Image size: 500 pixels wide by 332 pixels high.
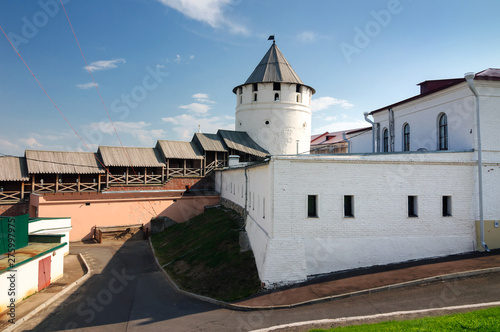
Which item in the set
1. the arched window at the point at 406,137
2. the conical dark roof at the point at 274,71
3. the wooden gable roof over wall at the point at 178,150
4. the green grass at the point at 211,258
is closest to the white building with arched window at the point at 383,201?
the green grass at the point at 211,258

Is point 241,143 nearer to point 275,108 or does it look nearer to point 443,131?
point 275,108

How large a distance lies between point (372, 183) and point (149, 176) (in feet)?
59.2

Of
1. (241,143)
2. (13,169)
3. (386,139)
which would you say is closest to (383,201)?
(386,139)

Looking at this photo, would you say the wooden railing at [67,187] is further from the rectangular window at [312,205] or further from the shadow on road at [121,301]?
the rectangular window at [312,205]

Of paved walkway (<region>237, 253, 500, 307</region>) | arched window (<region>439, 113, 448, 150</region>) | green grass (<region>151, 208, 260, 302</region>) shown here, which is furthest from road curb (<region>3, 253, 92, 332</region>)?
arched window (<region>439, 113, 448, 150</region>)

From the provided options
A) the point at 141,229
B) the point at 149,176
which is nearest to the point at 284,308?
the point at 141,229

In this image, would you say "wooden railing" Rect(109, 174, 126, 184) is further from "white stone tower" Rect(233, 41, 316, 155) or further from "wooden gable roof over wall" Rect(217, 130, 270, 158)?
"white stone tower" Rect(233, 41, 316, 155)

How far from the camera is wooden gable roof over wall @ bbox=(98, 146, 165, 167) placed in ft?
80.3

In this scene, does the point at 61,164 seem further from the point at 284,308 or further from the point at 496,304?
the point at 496,304

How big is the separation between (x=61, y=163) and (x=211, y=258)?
1484 centimetres

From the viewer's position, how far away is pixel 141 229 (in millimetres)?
23281

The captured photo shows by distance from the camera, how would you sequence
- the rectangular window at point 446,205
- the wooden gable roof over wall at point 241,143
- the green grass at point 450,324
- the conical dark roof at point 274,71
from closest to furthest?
1. the green grass at point 450,324
2. the rectangular window at point 446,205
3. the wooden gable roof over wall at point 241,143
4. the conical dark roof at point 274,71

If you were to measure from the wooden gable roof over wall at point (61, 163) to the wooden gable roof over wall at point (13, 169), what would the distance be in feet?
1.59

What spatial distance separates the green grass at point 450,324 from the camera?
6.67 metres
